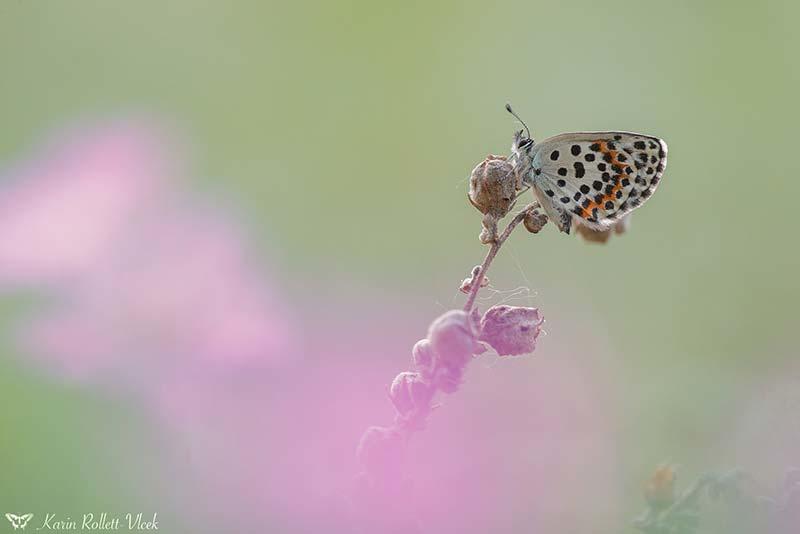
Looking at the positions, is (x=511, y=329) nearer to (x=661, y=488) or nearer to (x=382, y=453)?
(x=661, y=488)

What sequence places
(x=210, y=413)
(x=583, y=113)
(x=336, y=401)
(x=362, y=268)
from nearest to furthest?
(x=210, y=413) → (x=336, y=401) → (x=362, y=268) → (x=583, y=113)

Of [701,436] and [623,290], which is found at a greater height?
[623,290]

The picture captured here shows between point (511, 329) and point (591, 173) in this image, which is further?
point (591, 173)

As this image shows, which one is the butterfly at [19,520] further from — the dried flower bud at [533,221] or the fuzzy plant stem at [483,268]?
the dried flower bud at [533,221]

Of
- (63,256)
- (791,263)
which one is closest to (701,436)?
(63,256)

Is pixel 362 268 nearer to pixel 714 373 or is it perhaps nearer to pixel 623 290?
pixel 623 290

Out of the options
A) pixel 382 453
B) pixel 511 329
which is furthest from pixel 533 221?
pixel 382 453

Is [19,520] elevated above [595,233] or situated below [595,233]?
below

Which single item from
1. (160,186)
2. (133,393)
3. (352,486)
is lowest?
(352,486)
